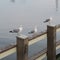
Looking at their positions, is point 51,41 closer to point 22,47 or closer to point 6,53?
point 22,47

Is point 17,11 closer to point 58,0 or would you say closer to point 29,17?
point 29,17

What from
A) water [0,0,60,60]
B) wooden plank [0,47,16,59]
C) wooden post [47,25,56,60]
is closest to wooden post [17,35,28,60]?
wooden plank [0,47,16,59]

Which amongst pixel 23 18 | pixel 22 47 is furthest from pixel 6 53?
pixel 23 18

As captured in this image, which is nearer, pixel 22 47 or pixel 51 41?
pixel 22 47

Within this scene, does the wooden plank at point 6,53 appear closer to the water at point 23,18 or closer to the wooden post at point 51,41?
the wooden post at point 51,41

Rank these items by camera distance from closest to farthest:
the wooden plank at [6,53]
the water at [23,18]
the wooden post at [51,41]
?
the wooden plank at [6,53] < the wooden post at [51,41] < the water at [23,18]

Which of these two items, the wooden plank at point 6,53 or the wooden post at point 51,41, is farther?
the wooden post at point 51,41

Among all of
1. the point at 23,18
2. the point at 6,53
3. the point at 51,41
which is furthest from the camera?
the point at 23,18

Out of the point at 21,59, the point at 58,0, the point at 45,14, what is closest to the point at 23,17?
the point at 45,14

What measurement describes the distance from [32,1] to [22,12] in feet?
14.1

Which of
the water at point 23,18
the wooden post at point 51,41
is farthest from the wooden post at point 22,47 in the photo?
the water at point 23,18

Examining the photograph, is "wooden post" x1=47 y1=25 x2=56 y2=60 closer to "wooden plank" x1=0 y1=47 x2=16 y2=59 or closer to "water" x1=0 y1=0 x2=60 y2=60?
"wooden plank" x1=0 y1=47 x2=16 y2=59

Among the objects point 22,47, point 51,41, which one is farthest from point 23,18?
point 22,47

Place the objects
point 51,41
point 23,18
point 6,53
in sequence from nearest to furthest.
A: point 6,53 < point 51,41 < point 23,18
